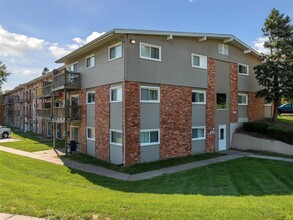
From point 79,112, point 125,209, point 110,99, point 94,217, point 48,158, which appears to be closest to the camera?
point 94,217

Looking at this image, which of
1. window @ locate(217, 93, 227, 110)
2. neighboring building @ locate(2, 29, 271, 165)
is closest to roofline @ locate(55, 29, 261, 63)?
neighboring building @ locate(2, 29, 271, 165)

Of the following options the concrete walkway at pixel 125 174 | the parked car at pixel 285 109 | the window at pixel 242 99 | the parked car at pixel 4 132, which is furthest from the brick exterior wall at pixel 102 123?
the parked car at pixel 285 109

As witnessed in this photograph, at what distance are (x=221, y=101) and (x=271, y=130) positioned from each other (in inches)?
174

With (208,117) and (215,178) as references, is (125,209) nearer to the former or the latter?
(215,178)

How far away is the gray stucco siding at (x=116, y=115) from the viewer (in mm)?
16062

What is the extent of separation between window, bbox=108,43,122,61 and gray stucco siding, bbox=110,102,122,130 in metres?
2.98

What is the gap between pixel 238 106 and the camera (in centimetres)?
2303

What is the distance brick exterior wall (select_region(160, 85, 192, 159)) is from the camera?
679 inches

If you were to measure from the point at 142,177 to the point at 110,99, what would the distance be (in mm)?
6027

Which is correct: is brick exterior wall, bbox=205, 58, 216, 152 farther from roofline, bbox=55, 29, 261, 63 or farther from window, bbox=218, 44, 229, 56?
roofline, bbox=55, 29, 261, 63

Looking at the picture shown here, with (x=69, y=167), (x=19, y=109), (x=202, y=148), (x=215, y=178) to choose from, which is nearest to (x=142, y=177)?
(x=215, y=178)

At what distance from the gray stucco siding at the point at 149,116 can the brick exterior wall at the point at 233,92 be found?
8.33 meters

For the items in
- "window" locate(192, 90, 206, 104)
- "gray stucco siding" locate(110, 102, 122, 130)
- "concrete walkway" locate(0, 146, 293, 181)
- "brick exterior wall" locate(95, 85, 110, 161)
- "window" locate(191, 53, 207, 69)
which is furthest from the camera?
"window" locate(192, 90, 206, 104)

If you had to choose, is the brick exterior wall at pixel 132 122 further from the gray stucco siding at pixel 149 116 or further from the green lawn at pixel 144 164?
the green lawn at pixel 144 164
